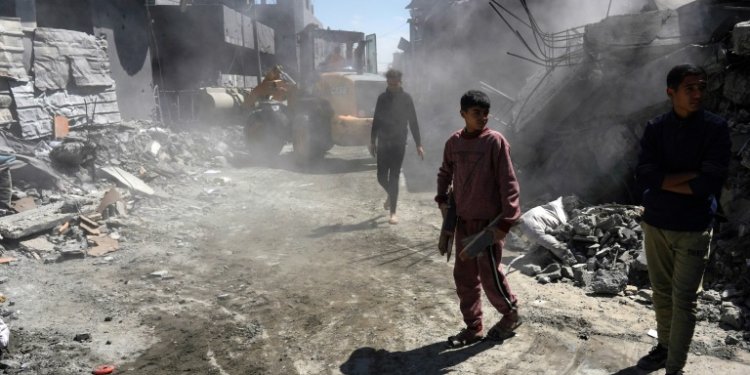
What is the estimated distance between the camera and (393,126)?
6559 mm

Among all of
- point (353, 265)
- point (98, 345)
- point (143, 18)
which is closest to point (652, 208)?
point (353, 265)

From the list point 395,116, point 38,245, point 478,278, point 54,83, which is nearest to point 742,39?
point 478,278

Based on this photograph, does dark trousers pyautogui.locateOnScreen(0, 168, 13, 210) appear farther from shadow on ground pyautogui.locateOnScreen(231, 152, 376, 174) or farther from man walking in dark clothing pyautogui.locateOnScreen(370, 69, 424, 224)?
shadow on ground pyautogui.locateOnScreen(231, 152, 376, 174)

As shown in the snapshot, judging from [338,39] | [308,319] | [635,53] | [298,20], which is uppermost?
[298,20]

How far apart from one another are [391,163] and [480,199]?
353cm

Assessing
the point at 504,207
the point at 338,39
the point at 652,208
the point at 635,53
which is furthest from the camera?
the point at 338,39

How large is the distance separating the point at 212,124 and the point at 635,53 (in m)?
11.7

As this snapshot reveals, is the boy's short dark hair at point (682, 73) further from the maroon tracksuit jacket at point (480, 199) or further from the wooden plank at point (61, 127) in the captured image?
the wooden plank at point (61, 127)

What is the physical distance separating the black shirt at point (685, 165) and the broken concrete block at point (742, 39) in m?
2.55

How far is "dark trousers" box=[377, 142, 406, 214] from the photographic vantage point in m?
6.64

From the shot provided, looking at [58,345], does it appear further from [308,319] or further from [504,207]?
[504,207]

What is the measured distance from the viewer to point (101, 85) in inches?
447

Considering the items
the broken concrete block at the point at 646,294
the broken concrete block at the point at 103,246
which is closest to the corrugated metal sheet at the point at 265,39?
the broken concrete block at the point at 103,246

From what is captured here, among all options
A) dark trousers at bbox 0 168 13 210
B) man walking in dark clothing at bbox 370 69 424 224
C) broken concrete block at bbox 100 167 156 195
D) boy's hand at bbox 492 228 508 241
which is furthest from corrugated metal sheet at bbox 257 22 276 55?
boy's hand at bbox 492 228 508 241
